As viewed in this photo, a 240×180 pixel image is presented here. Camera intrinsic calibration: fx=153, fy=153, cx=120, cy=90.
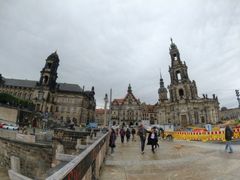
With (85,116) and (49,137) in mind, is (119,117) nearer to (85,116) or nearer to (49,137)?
(85,116)

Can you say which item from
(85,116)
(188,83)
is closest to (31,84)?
(85,116)

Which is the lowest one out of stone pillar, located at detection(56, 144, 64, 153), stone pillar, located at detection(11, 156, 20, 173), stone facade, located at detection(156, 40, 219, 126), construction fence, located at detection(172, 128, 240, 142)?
stone pillar, located at detection(11, 156, 20, 173)

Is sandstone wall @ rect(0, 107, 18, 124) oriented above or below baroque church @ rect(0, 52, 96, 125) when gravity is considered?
below

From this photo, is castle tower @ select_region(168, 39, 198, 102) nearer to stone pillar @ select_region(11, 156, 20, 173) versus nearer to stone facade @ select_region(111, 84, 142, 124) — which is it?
stone facade @ select_region(111, 84, 142, 124)

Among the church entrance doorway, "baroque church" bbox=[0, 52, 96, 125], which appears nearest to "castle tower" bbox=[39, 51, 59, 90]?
"baroque church" bbox=[0, 52, 96, 125]

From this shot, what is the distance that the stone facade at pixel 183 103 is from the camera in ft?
175

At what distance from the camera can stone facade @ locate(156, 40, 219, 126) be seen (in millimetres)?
53438

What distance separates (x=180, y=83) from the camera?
59531mm

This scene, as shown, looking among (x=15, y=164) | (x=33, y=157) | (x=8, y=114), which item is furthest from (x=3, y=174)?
(x=8, y=114)

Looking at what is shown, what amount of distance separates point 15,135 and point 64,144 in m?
11.0

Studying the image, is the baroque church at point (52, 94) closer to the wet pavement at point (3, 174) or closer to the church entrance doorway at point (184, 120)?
the church entrance doorway at point (184, 120)

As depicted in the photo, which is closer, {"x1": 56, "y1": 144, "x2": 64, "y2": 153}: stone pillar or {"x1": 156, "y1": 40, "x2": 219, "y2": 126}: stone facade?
{"x1": 56, "y1": 144, "x2": 64, "y2": 153}: stone pillar

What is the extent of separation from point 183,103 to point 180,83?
8146 mm

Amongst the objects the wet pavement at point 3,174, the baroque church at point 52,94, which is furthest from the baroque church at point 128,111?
the wet pavement at point 3,174
